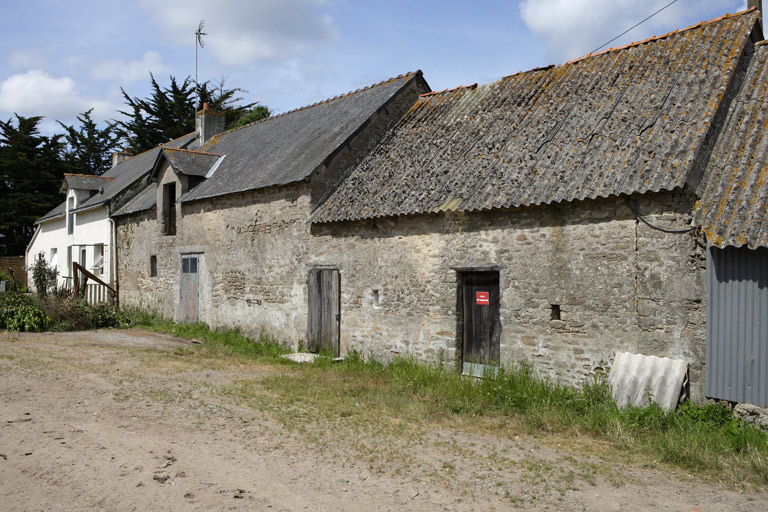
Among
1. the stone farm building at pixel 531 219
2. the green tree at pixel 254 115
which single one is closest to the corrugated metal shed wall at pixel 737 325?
the stone farm building at pixel 531 219

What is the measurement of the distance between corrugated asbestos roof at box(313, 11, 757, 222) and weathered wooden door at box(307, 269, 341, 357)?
49.1 inches

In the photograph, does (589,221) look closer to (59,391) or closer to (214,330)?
(59,391)

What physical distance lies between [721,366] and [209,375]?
24.9 feet

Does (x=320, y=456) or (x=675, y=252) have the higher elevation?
(x=675, y=252)

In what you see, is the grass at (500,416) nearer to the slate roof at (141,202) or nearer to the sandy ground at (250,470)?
the sandy ground at (250,470)

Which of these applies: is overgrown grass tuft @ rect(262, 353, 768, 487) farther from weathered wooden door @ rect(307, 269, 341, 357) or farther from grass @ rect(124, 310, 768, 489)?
weathered wooden door @ rect(307, 269, 341, 357)

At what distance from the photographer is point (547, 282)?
826 cm

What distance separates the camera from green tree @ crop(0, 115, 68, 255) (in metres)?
34.0

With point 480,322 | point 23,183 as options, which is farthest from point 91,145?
point 480,322

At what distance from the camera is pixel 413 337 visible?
397 inches

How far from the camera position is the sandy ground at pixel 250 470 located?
15.1 feet

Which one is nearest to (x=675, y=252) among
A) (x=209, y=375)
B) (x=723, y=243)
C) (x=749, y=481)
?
(x=723, y=243)

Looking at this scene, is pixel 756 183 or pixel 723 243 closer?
pixel 723 243

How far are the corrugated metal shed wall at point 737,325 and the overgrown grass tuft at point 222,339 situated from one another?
26.8 ft
